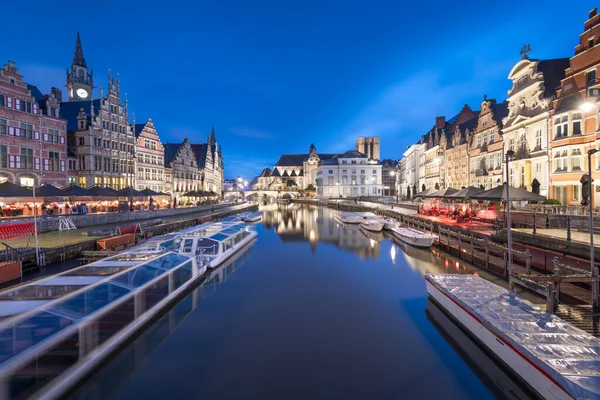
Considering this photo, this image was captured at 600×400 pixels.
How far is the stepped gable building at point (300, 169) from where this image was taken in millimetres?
135962

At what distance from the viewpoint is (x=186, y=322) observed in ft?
37.2

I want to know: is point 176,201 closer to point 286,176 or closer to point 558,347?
point 558,347

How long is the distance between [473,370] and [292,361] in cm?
491

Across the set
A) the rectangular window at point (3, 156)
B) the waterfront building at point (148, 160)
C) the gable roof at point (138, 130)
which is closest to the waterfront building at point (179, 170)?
the waterfront building at point (148, 160)

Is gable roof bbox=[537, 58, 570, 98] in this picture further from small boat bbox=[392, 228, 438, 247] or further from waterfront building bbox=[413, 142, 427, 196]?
waterfront building bbox=[413, 142, 427, 196]

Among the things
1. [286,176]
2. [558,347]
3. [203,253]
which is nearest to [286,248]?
[203,253]

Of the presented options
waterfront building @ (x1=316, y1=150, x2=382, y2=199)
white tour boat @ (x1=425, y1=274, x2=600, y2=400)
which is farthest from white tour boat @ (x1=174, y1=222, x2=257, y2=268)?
waterfront building @ (x1=316, y1=150, x2=382, y2=199)

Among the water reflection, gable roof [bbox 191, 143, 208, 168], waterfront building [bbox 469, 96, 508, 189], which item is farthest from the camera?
gable roof [bbox 191, 143, 208, 168]

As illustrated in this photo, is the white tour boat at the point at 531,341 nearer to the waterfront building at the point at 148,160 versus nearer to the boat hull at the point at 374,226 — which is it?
the boat hull at the point at 374,226

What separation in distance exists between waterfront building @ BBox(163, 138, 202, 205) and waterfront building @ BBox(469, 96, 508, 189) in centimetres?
5252

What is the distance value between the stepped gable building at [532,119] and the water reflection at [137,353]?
1269 inches

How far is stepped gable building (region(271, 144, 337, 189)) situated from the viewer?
135962 mm

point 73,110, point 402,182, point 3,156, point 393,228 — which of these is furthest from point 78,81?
point 402,182

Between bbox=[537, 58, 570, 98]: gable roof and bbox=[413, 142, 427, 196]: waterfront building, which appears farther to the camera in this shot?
bbox=[413, 142, 427, 196]: waterfront building
